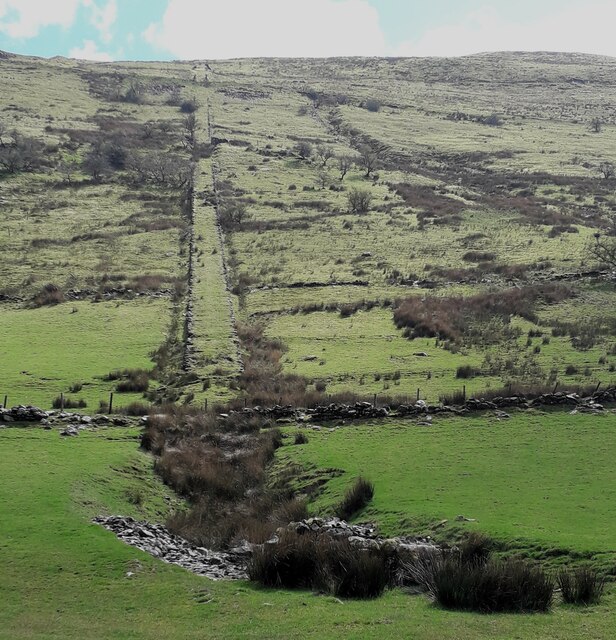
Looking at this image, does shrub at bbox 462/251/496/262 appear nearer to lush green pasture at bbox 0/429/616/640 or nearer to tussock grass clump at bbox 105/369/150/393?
tussock grass clump at bbox 105/369/150/393

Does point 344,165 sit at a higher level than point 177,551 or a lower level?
higher

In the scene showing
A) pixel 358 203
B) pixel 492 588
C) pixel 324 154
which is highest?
pixel 324 154

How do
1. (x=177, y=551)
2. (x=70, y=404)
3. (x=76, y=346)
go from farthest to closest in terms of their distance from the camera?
(x=76, y=346)
(x=70, y=404)
(x=177, y=551)

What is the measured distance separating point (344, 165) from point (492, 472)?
87005mm

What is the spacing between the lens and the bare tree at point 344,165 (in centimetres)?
10162

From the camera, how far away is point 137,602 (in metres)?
14.6

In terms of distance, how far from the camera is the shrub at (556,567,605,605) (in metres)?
13.4

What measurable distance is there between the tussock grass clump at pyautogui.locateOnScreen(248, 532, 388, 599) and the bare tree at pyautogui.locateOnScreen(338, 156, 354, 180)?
8718cm

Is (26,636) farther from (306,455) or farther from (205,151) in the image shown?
(205,151)

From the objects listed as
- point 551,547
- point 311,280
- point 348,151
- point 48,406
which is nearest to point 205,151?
point 348,151

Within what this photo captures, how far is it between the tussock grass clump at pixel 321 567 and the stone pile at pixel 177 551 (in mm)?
821

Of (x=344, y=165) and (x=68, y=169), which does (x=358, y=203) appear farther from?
(x=68, y=169)

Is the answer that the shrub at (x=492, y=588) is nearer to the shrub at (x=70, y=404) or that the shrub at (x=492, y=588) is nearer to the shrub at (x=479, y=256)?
the shrub at (x=70, y=404)

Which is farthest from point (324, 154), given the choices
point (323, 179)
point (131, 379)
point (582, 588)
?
point (582, 588)
